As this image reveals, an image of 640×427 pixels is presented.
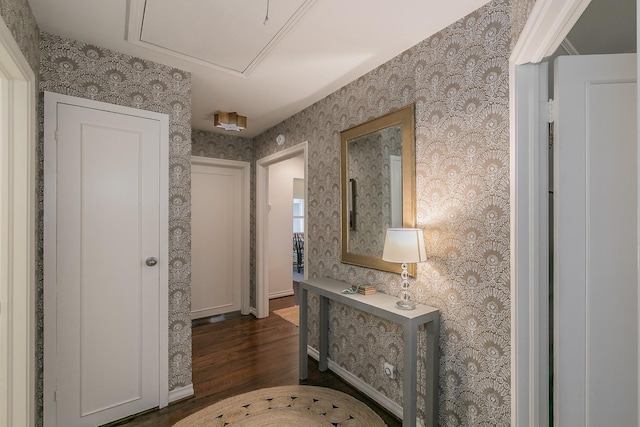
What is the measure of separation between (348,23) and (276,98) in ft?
4.03

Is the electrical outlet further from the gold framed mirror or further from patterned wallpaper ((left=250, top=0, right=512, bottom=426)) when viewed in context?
the gold framed mirror

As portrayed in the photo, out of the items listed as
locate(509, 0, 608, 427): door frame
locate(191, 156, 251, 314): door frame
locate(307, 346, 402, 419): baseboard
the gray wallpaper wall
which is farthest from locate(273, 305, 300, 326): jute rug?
locate(509, 0, 608, 427): door frame

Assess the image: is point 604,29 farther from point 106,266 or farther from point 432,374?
point 106,266

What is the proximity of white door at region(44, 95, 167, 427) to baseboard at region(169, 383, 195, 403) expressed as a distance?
0.37ft

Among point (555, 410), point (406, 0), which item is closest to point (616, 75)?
point (406, 0)

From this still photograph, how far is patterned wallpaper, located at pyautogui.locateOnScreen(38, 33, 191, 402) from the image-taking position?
1938mm

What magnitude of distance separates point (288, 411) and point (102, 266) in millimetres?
1565

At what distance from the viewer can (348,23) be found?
5.61ft

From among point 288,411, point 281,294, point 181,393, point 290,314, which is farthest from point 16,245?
point 281,294

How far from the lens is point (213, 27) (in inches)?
69.3

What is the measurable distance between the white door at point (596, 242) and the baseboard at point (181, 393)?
2.27 m

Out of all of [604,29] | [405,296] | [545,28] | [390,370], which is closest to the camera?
[545,28]

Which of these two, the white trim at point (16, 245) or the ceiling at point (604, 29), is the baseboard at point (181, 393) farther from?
the ceiling at point (604, 29)

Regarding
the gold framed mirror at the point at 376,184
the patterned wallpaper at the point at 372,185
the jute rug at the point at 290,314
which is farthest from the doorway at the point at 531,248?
the jute rug at the point at 290,314
